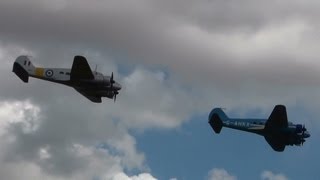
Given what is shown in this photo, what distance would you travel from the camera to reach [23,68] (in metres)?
118

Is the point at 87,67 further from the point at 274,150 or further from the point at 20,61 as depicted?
the point at 274,150

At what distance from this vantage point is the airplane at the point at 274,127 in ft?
379

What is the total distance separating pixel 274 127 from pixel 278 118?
2.66 meters

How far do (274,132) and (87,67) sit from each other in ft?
124

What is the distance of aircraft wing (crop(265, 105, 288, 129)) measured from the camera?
115m

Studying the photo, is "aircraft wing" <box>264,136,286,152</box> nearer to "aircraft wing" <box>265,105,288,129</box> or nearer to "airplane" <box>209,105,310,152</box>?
"airplane" <box>209,105,310,152</box>

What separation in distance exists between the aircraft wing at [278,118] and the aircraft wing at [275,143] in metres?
5.22

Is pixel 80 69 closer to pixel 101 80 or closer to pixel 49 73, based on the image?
pixel 101 80

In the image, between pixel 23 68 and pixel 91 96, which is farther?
pixel 91 96

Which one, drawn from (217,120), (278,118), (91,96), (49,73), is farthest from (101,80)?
(278,118)

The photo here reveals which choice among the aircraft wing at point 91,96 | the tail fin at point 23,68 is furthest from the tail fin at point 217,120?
the tail fin at point 23,68

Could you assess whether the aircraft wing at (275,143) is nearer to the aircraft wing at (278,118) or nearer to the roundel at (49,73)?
the aircraft wing at (278,118)

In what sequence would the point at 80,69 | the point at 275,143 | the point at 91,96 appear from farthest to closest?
the point at 275,143 < the point at 91,96 < the point at 80,69


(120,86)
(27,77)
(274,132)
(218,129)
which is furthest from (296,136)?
(27,77)
